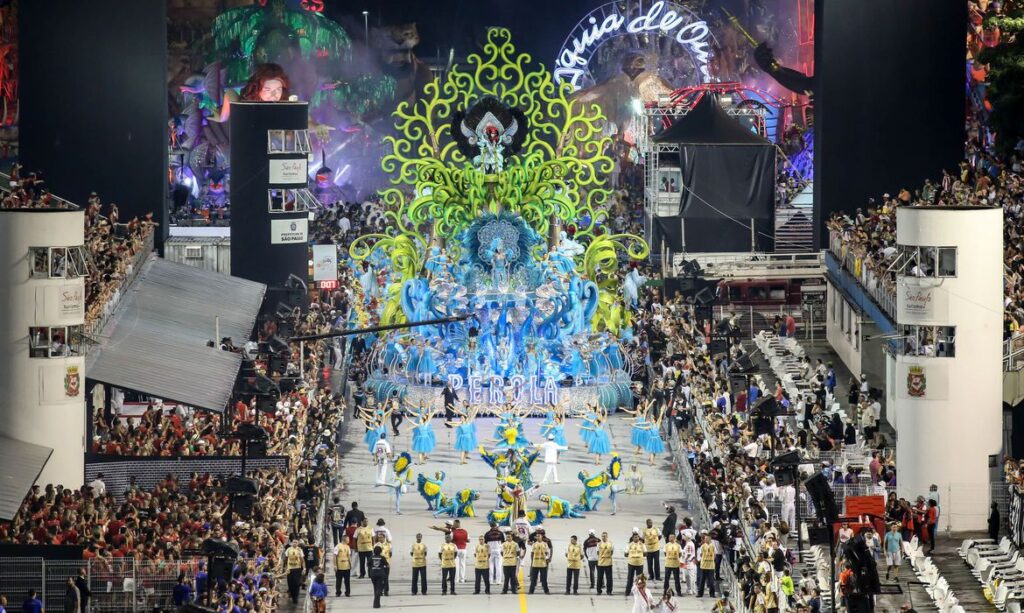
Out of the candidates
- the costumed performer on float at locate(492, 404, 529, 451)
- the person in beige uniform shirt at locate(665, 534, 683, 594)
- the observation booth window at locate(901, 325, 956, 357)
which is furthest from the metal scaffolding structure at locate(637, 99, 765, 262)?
the person in beige uniform shirt at locate(665, 534, 683, 594)

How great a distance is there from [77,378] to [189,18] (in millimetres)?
44327

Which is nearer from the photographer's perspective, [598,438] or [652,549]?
[652,549]

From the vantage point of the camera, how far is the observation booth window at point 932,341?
A: 44.0 metres

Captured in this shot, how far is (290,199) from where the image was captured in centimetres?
Result: 5825

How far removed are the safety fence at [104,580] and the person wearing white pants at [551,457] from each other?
12530 millimetres

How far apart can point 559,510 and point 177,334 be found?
1010cm

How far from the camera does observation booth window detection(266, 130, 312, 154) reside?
190ft

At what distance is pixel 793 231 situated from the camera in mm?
68875

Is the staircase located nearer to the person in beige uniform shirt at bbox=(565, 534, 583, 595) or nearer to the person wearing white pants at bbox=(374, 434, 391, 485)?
the person wearing white pants at bbox=(374, 434, 391, 485)

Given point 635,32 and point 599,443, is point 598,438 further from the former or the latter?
point 635,32

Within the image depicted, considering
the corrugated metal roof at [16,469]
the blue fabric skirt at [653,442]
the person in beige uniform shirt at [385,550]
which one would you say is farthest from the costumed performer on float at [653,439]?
the corrugated metal roof at [16,469]

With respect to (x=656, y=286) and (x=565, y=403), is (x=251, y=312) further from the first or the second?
(x=656, y=286)

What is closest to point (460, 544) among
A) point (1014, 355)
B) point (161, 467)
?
point (161, 467)

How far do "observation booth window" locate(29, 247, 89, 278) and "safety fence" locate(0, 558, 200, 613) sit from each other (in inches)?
334
